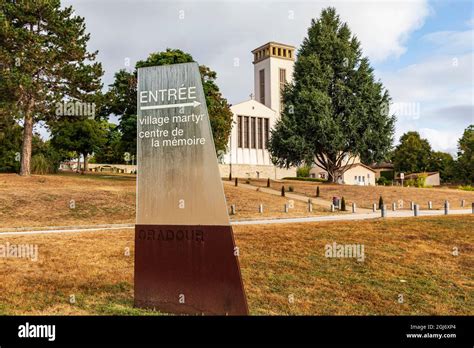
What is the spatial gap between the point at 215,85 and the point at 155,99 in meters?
35.8

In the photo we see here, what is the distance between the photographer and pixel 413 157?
7350 cm

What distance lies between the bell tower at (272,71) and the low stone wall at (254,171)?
11.8 metres

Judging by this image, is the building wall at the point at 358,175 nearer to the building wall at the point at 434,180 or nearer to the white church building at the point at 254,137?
the white church building at the point at 254,137

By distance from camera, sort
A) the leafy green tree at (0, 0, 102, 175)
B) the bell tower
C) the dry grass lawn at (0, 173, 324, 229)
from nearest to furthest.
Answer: the dry grass lawn at (0, 173, 324, 229), the leafy green tree at (0, 0, 102, 175), the bell tower

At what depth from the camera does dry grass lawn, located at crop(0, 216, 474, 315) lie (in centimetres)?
821

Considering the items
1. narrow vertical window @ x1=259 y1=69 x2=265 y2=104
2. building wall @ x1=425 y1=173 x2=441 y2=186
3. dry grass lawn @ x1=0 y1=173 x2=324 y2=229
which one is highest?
narrow vertical window @ x1=259 y1=69 x2=265 y2=104

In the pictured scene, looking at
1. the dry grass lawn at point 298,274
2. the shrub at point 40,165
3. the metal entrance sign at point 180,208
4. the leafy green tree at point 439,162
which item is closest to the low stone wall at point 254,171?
the leafy green tree at point 439,162

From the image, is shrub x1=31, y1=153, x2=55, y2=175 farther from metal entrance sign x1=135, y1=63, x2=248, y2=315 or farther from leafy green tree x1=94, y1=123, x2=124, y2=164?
metal entrance sign x1=135, y1=63, x2=248, y2=315

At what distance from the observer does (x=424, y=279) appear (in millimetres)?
10000

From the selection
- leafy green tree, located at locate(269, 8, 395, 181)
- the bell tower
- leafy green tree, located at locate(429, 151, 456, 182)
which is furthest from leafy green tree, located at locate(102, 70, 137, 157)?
leafy green tree, located at locate(429, 151, 456, 182)

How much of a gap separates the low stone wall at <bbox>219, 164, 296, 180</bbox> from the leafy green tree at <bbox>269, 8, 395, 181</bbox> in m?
20.6

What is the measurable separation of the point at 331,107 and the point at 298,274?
3254cm
